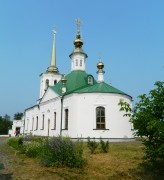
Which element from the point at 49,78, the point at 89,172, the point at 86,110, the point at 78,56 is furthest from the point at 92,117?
the point at 49,78

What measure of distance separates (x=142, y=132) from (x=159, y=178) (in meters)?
1.63

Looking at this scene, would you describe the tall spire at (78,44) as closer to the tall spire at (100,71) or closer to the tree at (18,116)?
the tall spire at (100,71)

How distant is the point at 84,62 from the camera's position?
32938 millimetres

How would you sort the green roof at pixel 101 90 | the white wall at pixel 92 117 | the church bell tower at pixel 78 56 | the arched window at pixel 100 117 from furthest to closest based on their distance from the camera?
the church bell tower at pixel 78 56 < the green roof at pixel 101 90 < the arched window at pixel 100 117 < the white wall at pixel 92 117

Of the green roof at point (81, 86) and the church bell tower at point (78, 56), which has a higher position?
the church bell tower at point (78, 56)

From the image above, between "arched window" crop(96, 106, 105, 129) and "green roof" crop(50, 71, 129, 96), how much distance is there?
5.99 feet

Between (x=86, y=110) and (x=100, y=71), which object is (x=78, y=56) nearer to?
(x=100, y=71)

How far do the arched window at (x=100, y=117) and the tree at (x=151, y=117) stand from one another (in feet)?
54.7

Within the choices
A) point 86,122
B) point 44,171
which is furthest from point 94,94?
point 44,171

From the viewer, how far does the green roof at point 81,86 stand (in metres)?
24.4

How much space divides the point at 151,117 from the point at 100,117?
1738cm

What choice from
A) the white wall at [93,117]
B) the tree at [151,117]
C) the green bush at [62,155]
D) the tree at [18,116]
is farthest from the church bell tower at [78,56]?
the tree at [18,116]

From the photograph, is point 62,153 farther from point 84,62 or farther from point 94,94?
point 84,62

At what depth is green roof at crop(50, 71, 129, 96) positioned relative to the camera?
2438 centimetres
